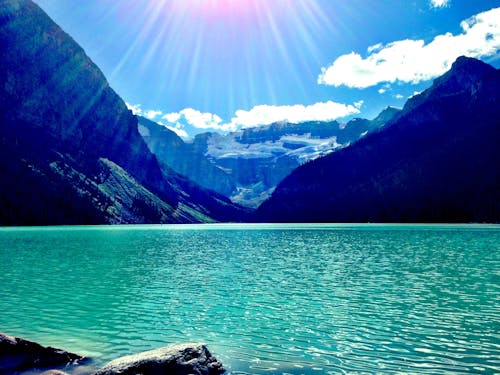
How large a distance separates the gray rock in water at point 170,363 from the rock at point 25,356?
3.80 metres

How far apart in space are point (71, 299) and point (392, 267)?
3987 centimetres

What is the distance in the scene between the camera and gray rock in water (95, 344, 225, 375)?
1728 centimetres

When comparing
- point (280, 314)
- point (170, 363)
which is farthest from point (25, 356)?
point (280, 314)

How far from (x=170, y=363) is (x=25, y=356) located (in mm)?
7615

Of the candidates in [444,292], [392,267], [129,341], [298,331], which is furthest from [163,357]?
[392,267]

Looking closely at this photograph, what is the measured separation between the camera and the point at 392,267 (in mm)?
55188

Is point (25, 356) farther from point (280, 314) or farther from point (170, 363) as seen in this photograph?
point (280, 314)

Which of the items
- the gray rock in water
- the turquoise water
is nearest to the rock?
the turquoise water

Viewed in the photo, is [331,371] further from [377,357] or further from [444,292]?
[444,292]

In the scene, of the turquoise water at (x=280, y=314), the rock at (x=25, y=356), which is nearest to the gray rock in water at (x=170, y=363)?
the turquoise water at (x=280, y=314)

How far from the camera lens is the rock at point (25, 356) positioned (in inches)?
762

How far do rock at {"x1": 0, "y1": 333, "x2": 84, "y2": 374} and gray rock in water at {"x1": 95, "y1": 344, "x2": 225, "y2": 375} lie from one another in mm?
3803

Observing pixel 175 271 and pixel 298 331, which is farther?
pixel 175 271

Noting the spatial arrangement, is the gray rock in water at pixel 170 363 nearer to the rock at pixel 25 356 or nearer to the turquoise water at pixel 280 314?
the turquoise water at pixel 280 314
